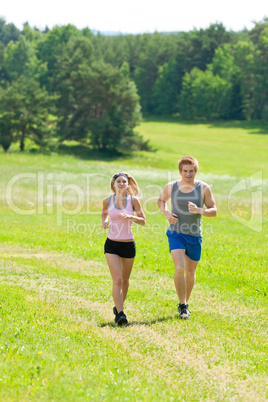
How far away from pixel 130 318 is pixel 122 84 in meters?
64.2

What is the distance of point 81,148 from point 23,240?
55.3m

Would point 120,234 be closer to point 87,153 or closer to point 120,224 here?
point 120,224

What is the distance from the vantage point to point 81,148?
71312 millimetres

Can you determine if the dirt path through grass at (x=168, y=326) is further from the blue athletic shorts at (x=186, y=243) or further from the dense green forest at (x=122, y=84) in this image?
the dense green forest at (x=122, y=84)

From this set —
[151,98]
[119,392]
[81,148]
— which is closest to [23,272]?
[119,392]

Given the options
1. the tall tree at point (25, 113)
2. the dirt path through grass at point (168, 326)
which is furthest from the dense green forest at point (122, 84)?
the dirt path through grass at point (168, 326)

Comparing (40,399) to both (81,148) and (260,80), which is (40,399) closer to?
(81,148)

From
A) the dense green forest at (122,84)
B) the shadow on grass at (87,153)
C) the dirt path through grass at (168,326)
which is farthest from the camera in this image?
the shadow on grass at (87,153)

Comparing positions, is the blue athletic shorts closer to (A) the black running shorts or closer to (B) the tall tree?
(A) the black running shorts

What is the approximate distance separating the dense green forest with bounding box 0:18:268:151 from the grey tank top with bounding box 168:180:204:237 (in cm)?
5592

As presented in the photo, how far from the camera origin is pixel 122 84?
7012 cm

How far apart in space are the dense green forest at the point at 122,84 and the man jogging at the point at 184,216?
5592 cm

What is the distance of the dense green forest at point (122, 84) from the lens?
Answer: 2549 inches

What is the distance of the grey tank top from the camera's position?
8602 millimetres
